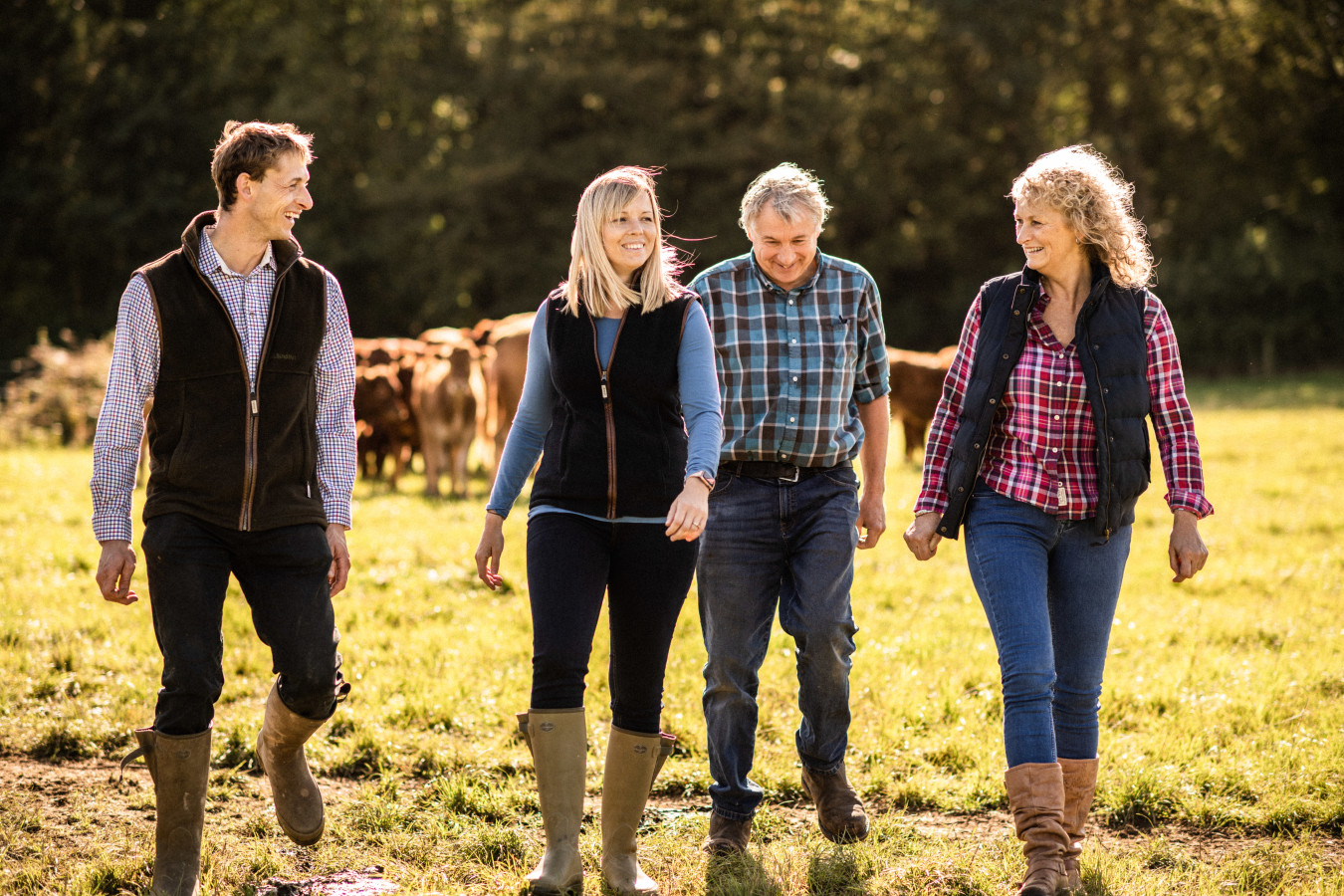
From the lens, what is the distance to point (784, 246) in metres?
4.53

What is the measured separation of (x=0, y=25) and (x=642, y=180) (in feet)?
119

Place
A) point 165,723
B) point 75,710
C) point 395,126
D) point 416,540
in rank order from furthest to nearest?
point 395,126 → point 416,540 → point 75,710 → point 165,723

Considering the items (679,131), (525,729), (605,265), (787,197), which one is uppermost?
(679,131)

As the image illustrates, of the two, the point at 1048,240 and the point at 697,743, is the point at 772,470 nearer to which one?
the point at 1048,240

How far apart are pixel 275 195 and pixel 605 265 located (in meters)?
1.02

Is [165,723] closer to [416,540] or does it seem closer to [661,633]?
[661,633]

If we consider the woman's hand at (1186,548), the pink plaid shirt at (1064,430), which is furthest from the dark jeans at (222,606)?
the woman's hand at (1186,548)

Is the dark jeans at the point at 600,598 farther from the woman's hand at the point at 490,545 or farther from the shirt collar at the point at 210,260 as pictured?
the shirt collar at the point at 210,260

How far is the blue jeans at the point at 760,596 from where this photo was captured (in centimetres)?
444

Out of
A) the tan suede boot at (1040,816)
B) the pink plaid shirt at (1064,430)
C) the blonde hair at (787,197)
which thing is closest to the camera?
the tan suede boot at (1040,816)

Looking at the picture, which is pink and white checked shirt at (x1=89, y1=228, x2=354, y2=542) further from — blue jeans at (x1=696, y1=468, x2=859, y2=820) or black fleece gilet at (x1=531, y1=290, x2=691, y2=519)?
blue jeans at (x1=696, y1=468, x2=859, y2=820)

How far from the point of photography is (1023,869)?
4.15 meters

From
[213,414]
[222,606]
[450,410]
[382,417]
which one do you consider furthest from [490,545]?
[382,417]

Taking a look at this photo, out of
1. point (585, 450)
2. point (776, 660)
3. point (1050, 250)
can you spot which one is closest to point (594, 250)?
point (585, 450)
